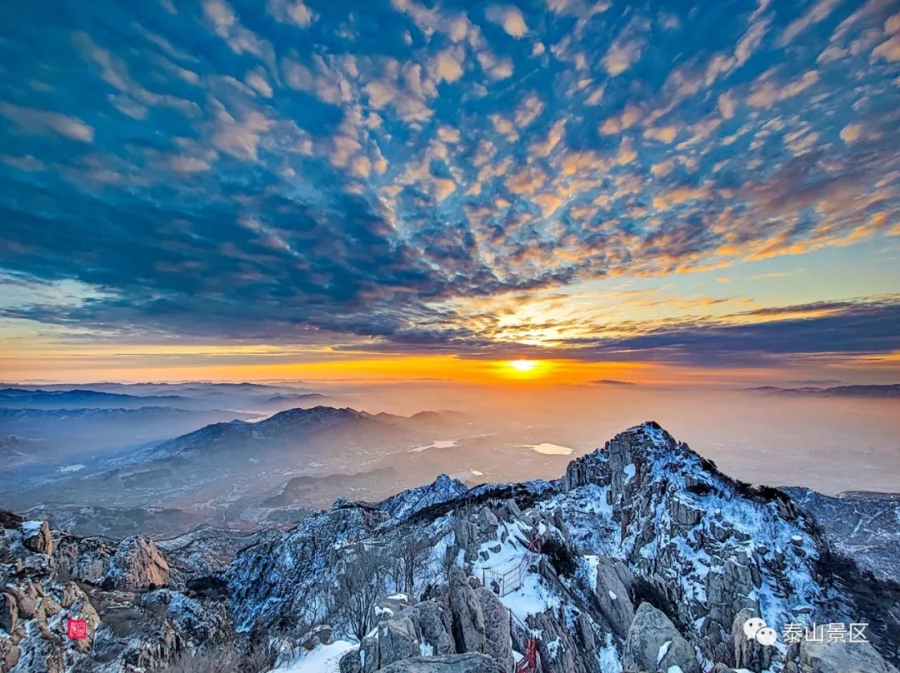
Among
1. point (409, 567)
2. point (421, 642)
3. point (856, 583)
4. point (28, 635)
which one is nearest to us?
point (421, 642)

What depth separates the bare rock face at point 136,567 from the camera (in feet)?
245

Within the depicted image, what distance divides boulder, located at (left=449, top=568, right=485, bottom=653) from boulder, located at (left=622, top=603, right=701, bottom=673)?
11.5 m

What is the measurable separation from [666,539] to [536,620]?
3878 centimetres

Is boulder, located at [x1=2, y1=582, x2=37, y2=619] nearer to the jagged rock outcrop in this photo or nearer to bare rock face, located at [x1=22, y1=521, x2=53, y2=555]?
the jagged rock outcrop

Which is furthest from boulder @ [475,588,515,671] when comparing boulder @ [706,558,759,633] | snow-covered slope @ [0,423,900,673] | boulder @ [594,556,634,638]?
boulder @ [706,558,759,633]

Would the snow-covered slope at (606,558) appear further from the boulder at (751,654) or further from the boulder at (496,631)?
the boulder at (751,654)

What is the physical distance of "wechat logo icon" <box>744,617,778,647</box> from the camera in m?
20.8

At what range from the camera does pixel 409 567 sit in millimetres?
66625

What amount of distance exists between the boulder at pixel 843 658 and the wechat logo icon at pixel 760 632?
4.33 meters

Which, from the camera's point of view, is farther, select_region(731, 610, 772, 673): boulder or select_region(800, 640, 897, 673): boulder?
select_region(731, 610, 772, 673): boulder

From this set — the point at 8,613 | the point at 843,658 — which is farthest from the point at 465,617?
the point at 8,613

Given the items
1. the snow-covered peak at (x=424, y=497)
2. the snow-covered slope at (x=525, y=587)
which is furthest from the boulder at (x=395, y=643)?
the snow-covered peak at (x=424, y=497)

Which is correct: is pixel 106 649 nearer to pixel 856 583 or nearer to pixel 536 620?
pixel 536 620

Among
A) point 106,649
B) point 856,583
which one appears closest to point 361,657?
point 106,649
